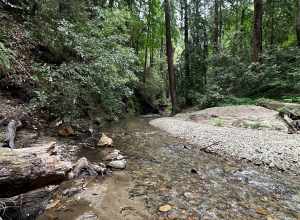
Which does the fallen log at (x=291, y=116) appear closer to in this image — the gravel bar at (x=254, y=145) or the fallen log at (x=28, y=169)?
the gravel bar at (x=254, y=145)

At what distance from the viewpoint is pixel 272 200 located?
3592 mm

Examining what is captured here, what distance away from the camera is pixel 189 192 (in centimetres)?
391

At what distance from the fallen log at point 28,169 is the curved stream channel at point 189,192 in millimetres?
757

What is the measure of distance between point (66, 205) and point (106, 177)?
3.78ft

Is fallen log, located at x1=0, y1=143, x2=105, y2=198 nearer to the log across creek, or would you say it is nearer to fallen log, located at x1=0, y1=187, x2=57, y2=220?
the log across creek

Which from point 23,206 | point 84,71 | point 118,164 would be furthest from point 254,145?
point 84,71

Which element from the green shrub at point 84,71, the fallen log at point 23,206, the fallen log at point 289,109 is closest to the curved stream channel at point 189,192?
the fallen log at point 23,206

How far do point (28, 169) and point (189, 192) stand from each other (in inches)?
95.5

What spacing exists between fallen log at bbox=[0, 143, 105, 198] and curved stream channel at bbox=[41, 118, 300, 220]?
76cm

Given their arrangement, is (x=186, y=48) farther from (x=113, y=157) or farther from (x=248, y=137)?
(x=113, y=157)

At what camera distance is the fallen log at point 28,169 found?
7.97 feet

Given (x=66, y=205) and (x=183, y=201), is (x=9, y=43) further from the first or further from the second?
(x=183, y=201)

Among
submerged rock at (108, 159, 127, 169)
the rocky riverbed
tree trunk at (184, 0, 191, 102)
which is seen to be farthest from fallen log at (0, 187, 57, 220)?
tree trunk at (184, 0, 191, 102)

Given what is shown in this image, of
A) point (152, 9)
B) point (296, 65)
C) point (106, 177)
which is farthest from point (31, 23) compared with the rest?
point (152, 9)
